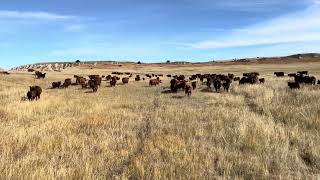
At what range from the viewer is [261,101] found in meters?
21.5

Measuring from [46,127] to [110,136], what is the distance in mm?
2716

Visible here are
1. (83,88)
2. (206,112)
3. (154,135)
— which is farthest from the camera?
(83,88)

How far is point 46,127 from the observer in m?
14.0

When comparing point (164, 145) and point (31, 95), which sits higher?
point (31, 95)

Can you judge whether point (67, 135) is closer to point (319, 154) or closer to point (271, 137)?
point (271, 137)

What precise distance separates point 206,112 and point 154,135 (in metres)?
5.56

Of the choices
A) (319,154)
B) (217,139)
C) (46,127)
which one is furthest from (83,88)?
(319,154)

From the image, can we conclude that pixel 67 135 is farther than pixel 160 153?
Yes

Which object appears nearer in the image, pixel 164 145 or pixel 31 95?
pixel 164 145

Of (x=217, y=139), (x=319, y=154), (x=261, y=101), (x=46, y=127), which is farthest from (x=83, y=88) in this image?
(x=319, y=154)

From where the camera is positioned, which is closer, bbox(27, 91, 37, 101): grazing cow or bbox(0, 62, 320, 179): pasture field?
bbox(0, 62, 320, 179): pasture field

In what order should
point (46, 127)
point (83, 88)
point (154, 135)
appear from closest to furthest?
point (154, 135) → point (46, 127) → point (83, 88)

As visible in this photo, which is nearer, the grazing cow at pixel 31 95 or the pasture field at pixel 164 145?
the pasture field at pixel 164 145

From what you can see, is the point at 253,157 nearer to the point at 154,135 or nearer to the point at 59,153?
the point at 154,135
